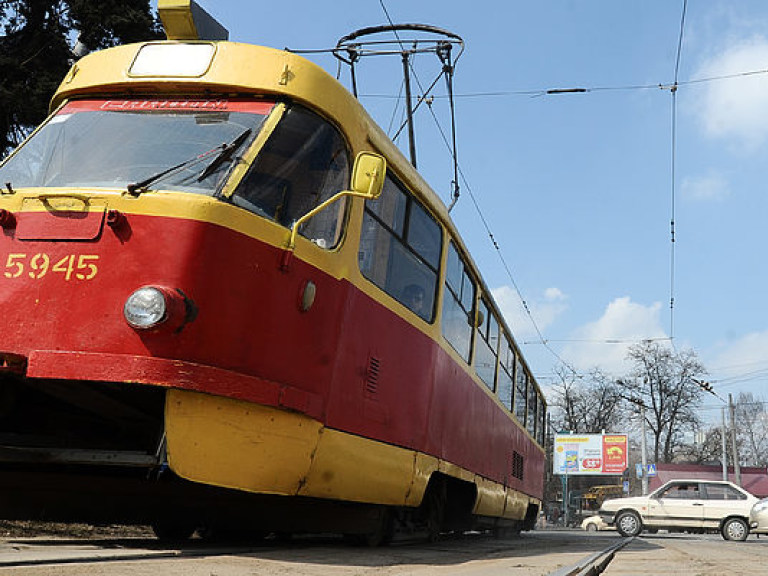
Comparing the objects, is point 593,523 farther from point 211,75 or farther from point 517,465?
point 211,75

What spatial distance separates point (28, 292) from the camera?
161 inches

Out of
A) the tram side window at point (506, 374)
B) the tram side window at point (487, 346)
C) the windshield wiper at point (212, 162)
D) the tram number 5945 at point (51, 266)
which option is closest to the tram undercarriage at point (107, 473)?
the tram number 5945 at point (51, 266)

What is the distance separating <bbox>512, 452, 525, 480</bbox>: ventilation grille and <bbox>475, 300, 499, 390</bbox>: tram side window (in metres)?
2.08

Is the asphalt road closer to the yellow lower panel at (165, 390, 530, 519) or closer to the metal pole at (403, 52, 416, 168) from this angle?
the yellow lower panel at (165, 390, 530, 519)

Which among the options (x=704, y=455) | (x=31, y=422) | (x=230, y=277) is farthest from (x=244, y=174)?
(x=704, y=455)

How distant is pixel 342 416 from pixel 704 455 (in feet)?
205

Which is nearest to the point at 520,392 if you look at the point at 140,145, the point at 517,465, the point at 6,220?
the point at 517,465

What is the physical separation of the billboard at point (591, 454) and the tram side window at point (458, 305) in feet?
135

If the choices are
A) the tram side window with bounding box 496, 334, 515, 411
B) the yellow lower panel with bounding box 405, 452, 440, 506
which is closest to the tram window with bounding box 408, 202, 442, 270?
the yellow lower panel with bounding box 405, 452, 440, 506

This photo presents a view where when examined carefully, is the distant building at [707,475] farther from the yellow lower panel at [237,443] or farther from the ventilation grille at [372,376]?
the yellow lower panel at [237,443]

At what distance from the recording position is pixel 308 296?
465 cm

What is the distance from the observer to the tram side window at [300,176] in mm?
4555

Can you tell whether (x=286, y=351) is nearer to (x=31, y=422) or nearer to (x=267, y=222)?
(x=267, y=222)

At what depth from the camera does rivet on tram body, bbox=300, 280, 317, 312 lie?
4621mm
